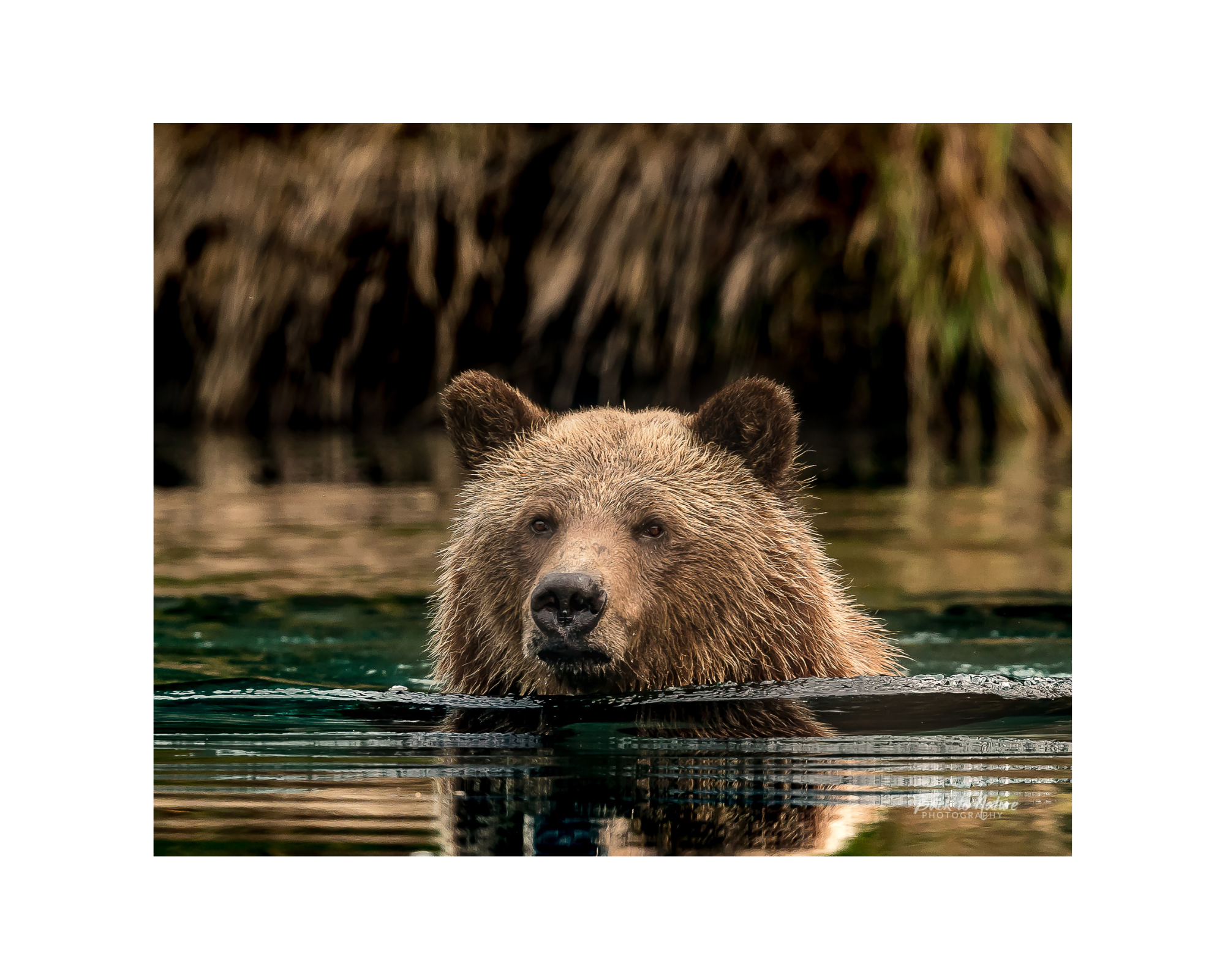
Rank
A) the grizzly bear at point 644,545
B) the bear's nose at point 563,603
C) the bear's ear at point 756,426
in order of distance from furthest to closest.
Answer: the bear's ear at point 756,426 → the grizzly bear at point 644,545 → the bear's nose at point 563,603

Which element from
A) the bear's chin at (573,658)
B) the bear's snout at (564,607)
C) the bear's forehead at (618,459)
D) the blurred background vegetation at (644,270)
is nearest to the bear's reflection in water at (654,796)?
the bear's chin at (573,658)

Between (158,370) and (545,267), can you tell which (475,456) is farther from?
(158,370)

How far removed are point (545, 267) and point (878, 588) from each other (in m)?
4.37

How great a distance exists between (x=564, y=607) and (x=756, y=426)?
1.22 meters

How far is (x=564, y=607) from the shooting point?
4078 mm

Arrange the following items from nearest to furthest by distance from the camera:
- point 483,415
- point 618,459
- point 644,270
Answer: point 618,459
point 483,415
point 644,270

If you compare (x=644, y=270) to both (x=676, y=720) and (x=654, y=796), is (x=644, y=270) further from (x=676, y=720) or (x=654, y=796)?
(x=654, y=796)

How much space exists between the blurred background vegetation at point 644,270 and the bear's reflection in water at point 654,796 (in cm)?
656

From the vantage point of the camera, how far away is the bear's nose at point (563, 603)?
4.06 m

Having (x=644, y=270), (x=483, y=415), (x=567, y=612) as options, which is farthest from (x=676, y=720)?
(x=644, y=270)

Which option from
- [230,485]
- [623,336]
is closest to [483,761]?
[230,485]

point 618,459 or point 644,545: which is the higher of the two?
point 618,459

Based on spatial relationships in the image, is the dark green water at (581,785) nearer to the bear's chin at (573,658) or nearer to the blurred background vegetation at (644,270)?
the bear's chin at (573,658)

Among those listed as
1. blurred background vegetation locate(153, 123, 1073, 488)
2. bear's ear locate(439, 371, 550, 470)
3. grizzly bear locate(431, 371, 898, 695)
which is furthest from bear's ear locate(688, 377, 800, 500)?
blurred background vegetation locate(153, 123, 1073, 488)
